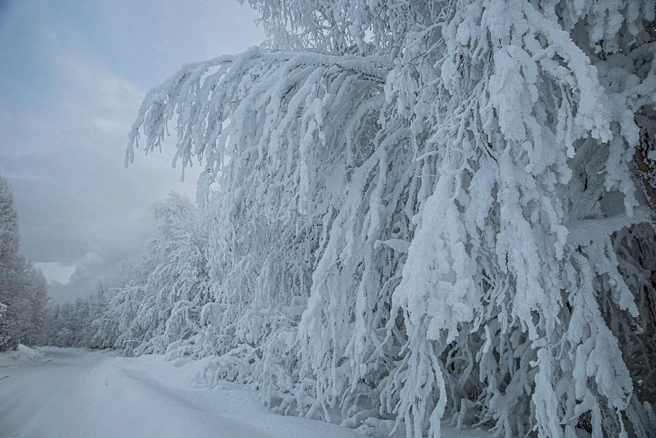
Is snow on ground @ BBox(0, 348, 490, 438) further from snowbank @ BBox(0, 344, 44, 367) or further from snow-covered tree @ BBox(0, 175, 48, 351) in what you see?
snow-covered tree @ BBox(0, 175, 48, 351)

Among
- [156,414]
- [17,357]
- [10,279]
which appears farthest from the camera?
[17,357]

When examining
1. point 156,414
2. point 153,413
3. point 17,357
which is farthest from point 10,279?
point 156,414

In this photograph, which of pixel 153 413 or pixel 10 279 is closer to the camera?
pixel 153 413

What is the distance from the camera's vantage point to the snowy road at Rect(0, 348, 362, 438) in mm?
3438

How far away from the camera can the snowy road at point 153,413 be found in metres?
3.44

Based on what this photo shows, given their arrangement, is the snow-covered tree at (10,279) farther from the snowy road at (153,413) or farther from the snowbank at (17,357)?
the snowy road at (153,413)

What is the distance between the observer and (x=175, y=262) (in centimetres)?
1595

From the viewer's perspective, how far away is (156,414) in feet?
13.4

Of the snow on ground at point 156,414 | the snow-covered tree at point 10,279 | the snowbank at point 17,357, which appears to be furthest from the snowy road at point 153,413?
the snow-covered tree at point 10,279

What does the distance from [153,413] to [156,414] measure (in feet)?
0.41

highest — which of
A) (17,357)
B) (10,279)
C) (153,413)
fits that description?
(10,279)

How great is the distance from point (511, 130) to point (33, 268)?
3697cm

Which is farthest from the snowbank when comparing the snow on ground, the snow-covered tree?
the snow on ground

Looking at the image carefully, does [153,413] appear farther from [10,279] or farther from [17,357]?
[17,357]
